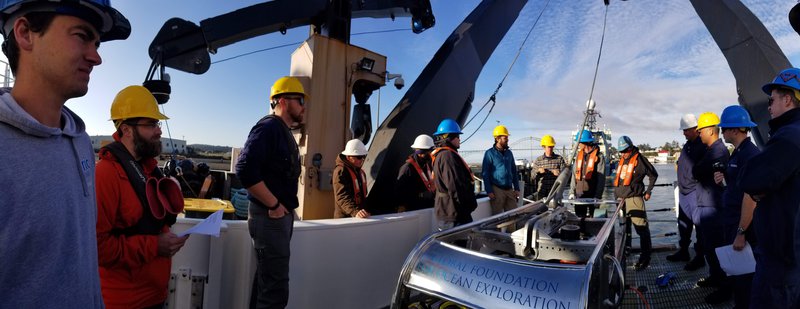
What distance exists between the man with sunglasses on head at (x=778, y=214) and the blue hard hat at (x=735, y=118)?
1.17m

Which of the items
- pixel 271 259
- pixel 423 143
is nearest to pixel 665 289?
pixel 423 143

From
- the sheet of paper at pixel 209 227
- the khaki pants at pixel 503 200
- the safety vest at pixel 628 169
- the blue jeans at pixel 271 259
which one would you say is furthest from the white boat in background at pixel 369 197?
the safety vest at pixel 628 169

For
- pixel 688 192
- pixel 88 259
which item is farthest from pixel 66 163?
pixel 688 192

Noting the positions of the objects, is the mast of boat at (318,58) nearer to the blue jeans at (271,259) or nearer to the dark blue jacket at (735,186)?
the blue jeans at (271,259)

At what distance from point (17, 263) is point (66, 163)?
0.26 m

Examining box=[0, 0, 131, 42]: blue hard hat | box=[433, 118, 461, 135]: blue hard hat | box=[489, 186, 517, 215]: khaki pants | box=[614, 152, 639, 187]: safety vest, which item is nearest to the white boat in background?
box=[489, 186, 517, 215]: khaki pants

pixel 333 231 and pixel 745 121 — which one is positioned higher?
pixel 745 121

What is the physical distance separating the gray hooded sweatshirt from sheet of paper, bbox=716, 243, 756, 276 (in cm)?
326

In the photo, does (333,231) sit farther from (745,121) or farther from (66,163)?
(745,121)

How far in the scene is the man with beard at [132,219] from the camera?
56.5 inches

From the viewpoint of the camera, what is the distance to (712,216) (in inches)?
151

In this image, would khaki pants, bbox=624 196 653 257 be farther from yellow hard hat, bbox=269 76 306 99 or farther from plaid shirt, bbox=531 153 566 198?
yellow hard hat, bbox=269 76 306 99

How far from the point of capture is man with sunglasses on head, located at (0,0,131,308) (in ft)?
2.61

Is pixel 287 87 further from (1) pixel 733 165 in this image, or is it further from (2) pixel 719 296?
(2) pixel 719 296
